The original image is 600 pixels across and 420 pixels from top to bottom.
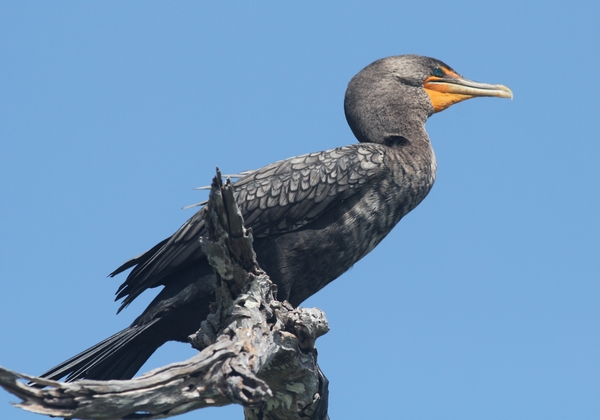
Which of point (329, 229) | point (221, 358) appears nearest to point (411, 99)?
point (329, 229)

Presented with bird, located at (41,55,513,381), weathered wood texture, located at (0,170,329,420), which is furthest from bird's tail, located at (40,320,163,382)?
weathered wood texture, located at (0,170,329,420)

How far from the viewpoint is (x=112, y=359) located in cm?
569

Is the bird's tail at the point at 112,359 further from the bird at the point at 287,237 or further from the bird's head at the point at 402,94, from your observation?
the bird's head at the point at 402,94

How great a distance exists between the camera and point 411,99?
22.0 feet

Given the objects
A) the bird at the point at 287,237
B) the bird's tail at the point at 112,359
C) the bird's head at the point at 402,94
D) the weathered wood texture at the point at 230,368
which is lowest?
the weathered wood texture at the point at 230,368

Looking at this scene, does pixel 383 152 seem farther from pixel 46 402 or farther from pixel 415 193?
pixel 46 402

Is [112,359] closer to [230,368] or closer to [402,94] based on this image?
[230,368]

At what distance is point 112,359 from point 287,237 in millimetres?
1244

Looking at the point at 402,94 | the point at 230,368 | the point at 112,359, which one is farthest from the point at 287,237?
the point at 230,368

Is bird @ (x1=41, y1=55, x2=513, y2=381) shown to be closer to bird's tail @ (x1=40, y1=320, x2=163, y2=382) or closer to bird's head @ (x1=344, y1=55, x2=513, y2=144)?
bird's tail @ (x1=40, y1=320, x2=163, y2=382)

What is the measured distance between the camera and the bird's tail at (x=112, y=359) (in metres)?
5.39

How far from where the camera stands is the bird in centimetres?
570

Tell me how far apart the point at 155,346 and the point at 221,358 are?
2093 millimetres

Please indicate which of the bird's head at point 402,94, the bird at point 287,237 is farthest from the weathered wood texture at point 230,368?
the bird's head at point 402,94
